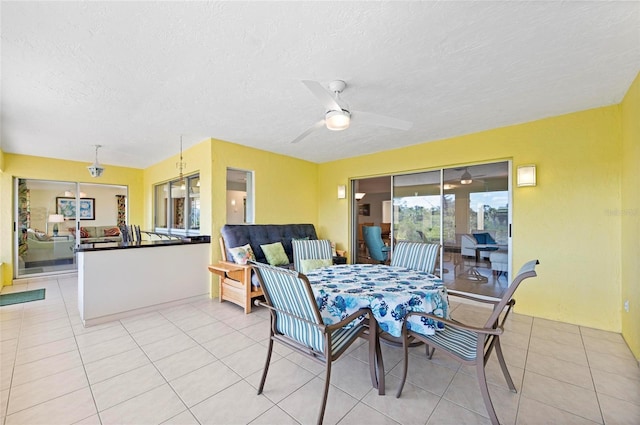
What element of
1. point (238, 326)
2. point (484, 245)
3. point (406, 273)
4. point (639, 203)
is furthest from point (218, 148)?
point (639, 203)

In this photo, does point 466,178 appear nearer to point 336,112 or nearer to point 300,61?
point 336,112

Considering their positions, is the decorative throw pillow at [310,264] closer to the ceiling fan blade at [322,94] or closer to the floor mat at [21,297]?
the ceiling fan blade at [322,94]

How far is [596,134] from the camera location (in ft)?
9.41

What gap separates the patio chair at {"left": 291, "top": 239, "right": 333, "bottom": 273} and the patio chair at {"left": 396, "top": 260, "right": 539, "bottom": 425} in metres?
1.69

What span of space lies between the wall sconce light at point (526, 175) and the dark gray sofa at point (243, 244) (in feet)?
11.1

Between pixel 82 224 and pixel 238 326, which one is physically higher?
pixel 82 224

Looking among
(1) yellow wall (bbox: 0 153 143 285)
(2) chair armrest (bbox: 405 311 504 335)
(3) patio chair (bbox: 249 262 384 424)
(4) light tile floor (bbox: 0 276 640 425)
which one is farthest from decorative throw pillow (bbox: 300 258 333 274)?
(1) yellow wall (bbox: 0 153 143 285)

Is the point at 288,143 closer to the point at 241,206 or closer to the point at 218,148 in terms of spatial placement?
the point at 218,148

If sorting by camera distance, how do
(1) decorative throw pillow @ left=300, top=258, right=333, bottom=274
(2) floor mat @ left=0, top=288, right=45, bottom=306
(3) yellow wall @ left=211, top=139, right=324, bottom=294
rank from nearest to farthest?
1. (1) decorative throw pillow @ left=300, top=258, right=333, bottom=274
2. (2) floor mat @ left=0, top=288, right=45, bottom=306
3. (3) yellow wall @ left=211, top=139, right=324, bottom=294

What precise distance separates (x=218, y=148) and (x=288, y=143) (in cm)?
111

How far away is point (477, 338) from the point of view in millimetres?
1627

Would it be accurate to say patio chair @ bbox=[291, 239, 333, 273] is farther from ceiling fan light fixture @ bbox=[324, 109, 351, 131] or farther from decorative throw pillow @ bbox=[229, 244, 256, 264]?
ceiling fan light fixture @ bbox=[324, 109, 351, 131]

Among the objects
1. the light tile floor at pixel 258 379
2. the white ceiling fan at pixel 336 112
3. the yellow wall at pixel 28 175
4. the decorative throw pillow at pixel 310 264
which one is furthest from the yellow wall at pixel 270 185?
the yellow wall at pixel 28 175

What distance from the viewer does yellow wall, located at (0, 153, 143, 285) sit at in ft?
15.2
